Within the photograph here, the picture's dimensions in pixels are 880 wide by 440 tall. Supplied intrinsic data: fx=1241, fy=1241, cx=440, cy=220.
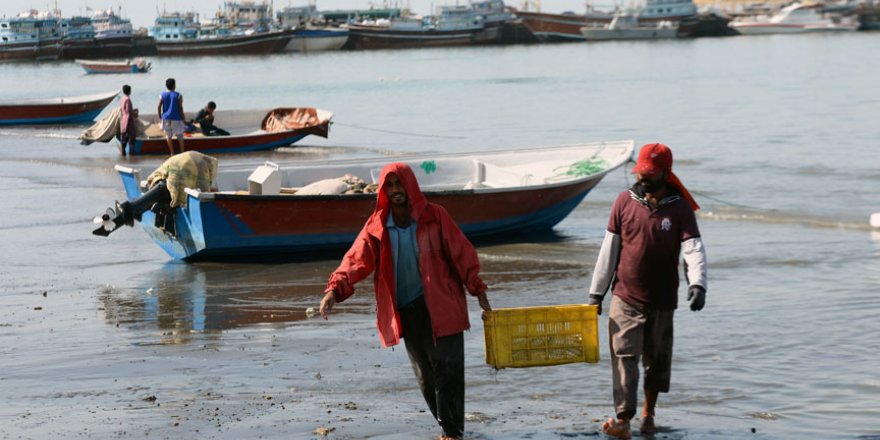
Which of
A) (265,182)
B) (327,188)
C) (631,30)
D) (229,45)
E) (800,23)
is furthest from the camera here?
(800,23)

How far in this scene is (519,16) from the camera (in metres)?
120

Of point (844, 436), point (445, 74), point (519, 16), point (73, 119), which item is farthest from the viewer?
point (519, 16)

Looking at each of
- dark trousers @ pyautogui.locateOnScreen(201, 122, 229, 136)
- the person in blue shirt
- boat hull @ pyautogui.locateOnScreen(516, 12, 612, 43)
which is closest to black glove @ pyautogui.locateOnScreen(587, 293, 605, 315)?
the person in blue shirt

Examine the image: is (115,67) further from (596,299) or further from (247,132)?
(596,299)

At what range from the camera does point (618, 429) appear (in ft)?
21.3

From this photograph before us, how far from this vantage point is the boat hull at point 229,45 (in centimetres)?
10444

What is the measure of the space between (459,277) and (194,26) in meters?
118

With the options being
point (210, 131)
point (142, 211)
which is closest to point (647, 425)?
point (142, 211)

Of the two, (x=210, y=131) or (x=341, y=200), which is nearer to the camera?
(x=341, y=200)

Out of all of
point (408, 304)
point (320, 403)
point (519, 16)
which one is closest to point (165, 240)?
point (320, 403)

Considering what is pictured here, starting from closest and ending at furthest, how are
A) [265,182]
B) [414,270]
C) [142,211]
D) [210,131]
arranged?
[414,270] < [142,211] < [265,182] < [210,131]

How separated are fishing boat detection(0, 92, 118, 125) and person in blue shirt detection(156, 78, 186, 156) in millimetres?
12810

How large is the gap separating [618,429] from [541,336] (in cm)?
66

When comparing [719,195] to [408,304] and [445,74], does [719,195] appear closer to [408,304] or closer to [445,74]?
[408,304]
